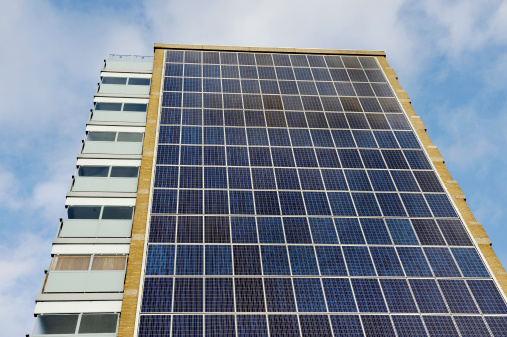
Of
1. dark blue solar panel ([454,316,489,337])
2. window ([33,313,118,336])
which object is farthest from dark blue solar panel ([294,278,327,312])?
window ([33,313,118,336])

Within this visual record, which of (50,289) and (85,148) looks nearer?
(50,289)

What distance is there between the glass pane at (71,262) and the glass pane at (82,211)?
3657mm

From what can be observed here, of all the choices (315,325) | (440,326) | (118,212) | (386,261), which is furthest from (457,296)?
(118,212)

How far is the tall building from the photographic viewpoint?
25500 millimetres

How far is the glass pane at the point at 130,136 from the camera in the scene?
36.7m

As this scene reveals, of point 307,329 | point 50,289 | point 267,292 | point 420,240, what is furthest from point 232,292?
point 420,240

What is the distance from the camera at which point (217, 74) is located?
139 ft

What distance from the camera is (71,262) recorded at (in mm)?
28031

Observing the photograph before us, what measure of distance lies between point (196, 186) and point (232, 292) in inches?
361

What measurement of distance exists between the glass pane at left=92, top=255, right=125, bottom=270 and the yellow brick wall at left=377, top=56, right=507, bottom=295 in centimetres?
2464

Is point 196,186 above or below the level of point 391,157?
below

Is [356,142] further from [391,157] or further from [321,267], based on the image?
[321,267]

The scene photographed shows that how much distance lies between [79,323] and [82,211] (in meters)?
8.80

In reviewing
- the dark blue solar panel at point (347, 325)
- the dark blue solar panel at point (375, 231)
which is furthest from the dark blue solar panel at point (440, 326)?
the dark blue solar panel at point (375, 231)
